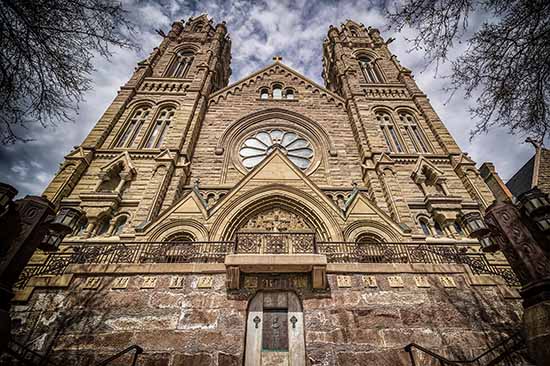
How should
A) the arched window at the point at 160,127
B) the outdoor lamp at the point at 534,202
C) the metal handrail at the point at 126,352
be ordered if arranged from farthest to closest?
1. the arched window at the point at 160,127
2. the metal handrail at the point at 126,352
3. the outdoor lamp at the point at 534,202

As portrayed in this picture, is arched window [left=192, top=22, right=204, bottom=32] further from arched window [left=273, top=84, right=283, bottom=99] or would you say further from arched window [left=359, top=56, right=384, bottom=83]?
arched window [left=359, top=56, right=384, bottom=83]

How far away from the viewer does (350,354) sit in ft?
16.7

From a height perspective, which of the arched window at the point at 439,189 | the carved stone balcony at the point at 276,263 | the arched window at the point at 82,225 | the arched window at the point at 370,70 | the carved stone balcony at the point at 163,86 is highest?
the arched window at the point at 370,70

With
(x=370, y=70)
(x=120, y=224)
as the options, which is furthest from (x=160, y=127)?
(x=370, y=70)

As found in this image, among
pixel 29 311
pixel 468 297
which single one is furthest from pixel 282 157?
pixel 29 311

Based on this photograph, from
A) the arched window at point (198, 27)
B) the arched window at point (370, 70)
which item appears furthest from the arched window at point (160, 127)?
the arched window at point (370, 70)

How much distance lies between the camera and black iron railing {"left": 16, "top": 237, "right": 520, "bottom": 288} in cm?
682

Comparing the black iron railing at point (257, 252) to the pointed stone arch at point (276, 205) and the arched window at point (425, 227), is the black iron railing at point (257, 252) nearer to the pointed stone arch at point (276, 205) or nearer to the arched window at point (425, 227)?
the pointed stone arch at point (276, 205)

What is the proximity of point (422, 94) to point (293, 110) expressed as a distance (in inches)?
356

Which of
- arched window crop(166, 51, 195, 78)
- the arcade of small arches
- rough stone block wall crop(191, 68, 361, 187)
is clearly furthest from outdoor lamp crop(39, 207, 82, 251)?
arched window crop(166, 51, 195, 78)

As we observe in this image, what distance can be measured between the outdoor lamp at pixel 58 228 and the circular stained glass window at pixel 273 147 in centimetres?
932

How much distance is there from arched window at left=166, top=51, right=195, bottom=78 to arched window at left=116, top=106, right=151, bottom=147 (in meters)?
4.40

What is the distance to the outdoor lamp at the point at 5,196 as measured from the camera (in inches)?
169

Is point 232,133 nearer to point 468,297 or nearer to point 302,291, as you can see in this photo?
point 302,291
